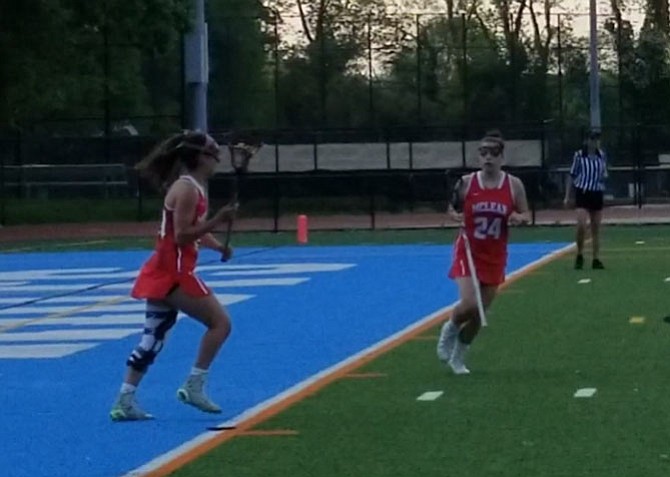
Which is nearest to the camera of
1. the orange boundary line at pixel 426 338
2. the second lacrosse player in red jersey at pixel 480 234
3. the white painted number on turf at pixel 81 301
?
the second lacrosse player in red jersey at pixel 480 234

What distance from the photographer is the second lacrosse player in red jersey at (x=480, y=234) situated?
13.1 meters

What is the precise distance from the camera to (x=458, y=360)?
1312 cm

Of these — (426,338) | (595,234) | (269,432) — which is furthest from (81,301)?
(269,432)

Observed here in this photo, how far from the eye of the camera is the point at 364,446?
32.9ft

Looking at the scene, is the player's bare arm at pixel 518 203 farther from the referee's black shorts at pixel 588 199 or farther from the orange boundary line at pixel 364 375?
the referee's black shorts at pixel 588 199

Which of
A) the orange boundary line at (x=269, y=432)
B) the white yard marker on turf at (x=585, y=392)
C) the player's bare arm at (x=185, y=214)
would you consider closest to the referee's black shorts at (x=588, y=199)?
the white yard marker on turf at (x=585, y=392)

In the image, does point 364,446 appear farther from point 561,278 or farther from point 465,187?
point 561,278

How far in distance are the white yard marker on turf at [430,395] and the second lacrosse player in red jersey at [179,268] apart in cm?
139

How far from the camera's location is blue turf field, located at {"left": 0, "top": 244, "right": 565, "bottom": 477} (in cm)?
1071

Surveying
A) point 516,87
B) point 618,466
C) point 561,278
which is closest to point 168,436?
point 618,466

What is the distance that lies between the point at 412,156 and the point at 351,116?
7.47 meters

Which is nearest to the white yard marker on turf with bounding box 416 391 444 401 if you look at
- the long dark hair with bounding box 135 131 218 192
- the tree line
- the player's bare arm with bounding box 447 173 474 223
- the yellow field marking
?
the player's bare arm with bounding box 447 173 474 223

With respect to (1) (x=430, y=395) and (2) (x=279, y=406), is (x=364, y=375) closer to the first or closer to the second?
(1) (x=430, y=395)

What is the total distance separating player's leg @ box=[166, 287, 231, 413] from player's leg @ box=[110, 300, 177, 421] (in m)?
0.14
